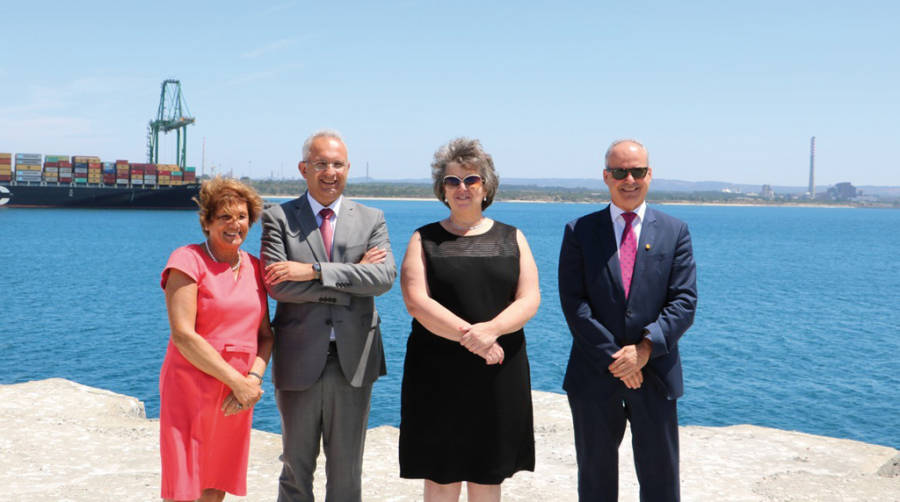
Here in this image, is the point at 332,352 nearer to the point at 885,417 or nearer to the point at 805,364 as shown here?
the point at 885,417

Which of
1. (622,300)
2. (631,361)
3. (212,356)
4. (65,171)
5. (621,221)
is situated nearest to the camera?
(212,356)

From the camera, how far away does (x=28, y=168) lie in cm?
7719

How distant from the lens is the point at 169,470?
2.72m

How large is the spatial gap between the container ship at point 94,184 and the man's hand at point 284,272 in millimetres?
78713

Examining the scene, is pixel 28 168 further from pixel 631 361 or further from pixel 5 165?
pixel 631 361

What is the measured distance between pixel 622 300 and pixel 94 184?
3461 inches

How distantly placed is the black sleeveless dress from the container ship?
7890 centimetres

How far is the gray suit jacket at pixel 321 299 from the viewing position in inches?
117

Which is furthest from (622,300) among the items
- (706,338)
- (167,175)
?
(167,175)

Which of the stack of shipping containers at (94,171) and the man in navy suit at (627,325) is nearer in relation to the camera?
the man in navy suit at (627,325)

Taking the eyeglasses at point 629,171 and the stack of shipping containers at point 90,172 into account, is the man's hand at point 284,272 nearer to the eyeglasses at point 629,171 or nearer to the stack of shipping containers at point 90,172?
the eyeglasses at point 629,171

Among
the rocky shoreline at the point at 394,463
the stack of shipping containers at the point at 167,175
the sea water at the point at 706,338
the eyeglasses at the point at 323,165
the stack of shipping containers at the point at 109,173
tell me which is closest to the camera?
the eyeglasses at the point at 323,165

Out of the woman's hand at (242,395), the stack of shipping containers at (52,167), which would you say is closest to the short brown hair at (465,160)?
the woman's hand at (242,395)

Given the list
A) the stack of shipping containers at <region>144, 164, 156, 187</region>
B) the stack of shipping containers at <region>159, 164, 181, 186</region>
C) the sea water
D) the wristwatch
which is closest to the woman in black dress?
Result: the wristwatch
